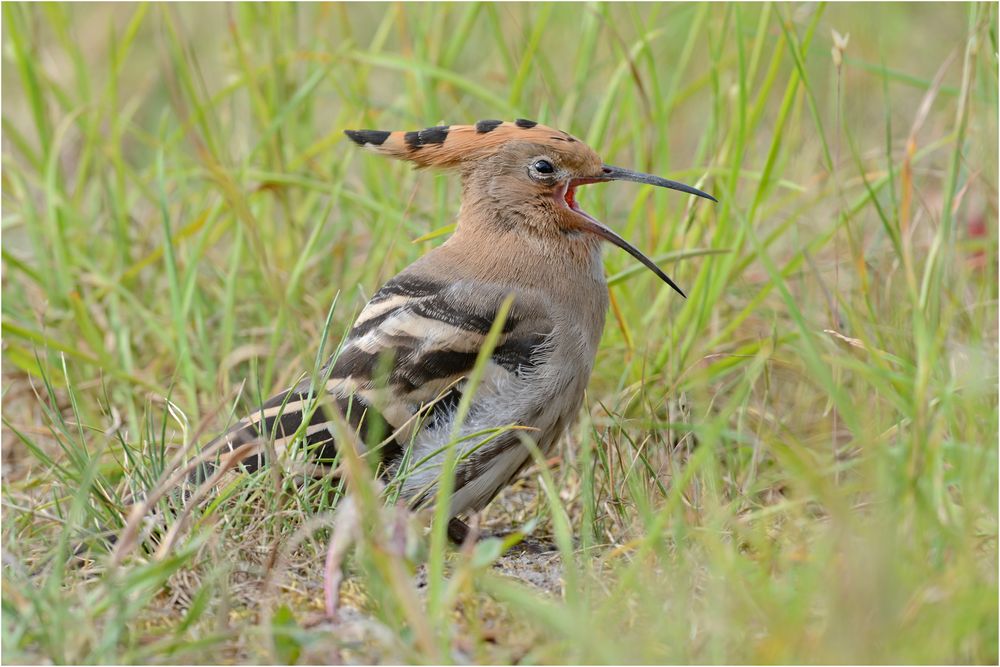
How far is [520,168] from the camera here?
110 inches

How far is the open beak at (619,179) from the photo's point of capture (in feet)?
8.87

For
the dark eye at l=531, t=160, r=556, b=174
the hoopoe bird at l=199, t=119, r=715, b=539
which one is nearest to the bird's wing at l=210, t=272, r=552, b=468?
the hoopoe bird at l=199, t=119, r=715, b=539

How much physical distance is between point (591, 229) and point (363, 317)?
0.56m

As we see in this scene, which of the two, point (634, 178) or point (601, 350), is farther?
point (601, 350)

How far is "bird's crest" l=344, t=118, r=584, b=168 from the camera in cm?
281

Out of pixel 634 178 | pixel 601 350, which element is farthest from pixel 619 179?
pixel 601 350

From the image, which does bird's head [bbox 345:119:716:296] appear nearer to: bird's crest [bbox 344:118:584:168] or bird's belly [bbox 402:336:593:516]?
bird's crest [bbox 344:118:584:168]

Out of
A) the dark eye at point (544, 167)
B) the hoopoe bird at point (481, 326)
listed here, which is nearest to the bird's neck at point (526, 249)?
the hoopoe bird at point (481, 326)

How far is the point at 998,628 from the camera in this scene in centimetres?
153

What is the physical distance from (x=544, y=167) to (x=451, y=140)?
234mm

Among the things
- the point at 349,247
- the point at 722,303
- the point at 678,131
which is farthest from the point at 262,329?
the point at 678,131

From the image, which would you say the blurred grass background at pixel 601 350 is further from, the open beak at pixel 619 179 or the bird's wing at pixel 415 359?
the bird's wing at pixel 415 359

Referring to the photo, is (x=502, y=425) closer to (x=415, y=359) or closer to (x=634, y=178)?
(x=415, y=359)

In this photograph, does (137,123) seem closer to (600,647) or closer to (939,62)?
(939,62)
